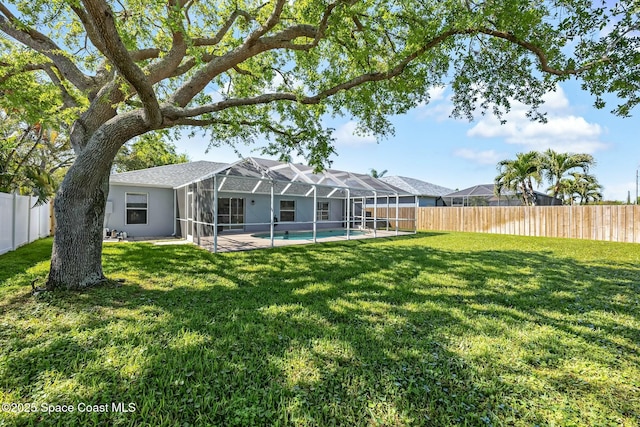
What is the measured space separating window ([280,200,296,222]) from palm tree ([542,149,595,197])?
16349 mm

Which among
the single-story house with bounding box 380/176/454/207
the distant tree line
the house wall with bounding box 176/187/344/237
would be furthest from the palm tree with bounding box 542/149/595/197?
the house wall with bounding box 176/187/344/237

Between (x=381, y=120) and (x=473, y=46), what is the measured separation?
3354mm

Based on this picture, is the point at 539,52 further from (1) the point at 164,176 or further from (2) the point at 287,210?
(1) the point at 164,176

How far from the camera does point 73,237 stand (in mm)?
4770

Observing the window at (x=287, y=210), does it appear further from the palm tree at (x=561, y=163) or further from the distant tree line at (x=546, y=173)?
the palm tree at (x=561, y=163)

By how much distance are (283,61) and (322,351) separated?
29.7 feet

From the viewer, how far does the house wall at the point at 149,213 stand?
1252 centimetres

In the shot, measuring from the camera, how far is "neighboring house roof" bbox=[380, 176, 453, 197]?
90.2 ft

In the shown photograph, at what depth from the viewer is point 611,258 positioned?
848 cm

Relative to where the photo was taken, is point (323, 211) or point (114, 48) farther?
point (323, 211)

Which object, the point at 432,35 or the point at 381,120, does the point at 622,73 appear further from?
the point at 381,120

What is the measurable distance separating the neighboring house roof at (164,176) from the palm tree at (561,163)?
20205 millimetres

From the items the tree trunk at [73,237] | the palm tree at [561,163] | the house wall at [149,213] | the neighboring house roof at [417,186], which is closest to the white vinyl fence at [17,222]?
the house wall at [149,213]

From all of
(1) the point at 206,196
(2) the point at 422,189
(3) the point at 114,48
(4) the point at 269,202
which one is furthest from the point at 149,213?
(2) the point at 422,189
